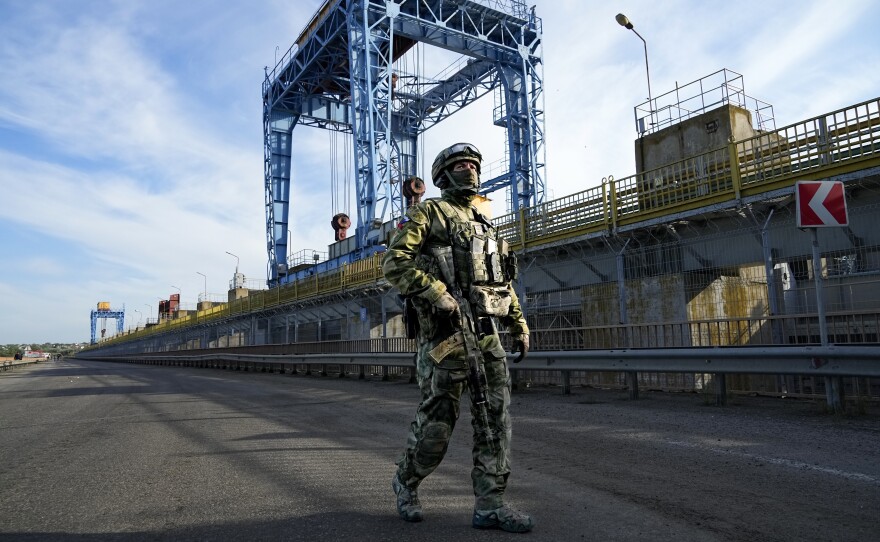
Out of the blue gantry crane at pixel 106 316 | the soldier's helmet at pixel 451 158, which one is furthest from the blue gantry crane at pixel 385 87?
the blue gantry crane at pixel 106 316

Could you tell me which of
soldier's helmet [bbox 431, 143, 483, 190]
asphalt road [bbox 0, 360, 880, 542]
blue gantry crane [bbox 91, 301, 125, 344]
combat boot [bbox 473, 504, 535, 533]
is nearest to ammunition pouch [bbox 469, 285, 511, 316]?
soldier's helmet [bbox 431, 143, 483, 190]

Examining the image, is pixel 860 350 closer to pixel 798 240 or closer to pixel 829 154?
pixel 798 240

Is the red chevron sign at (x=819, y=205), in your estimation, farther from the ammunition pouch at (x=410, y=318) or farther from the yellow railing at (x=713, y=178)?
the ammunition pouch at (x=410, y=318)

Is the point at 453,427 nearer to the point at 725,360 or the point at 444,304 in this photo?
the point at 444,304

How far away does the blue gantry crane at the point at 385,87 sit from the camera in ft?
102

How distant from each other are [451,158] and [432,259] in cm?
66

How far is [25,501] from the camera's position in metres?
3.77

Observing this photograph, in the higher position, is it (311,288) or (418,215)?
(311,288)

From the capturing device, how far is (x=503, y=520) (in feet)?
9.59

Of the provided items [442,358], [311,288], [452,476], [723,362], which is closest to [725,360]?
[723,362]

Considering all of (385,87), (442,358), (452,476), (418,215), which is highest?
(385,87)

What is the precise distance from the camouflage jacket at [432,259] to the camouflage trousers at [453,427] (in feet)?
0.41

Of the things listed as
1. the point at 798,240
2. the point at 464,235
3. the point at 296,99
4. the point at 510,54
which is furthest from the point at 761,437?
the point at 296,99

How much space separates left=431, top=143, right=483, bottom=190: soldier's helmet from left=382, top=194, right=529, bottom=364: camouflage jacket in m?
0.13
